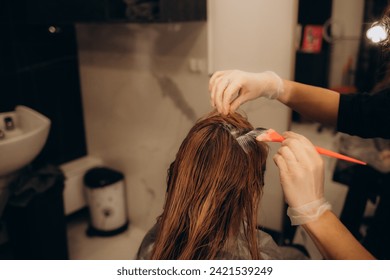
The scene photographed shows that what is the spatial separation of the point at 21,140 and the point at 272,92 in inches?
49.5

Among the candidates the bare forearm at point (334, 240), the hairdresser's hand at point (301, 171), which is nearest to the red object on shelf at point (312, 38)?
the hairdresser's hand at point (301, 171)

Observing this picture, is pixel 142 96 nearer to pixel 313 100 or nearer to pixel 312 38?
pixel 312 38

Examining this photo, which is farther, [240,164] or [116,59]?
[116,59]

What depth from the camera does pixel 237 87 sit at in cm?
120

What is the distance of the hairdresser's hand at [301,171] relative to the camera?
37.4 inches

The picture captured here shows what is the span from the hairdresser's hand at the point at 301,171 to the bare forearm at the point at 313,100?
40 centimetres

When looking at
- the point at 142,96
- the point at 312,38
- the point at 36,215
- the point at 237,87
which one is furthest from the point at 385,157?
the point at 36,215

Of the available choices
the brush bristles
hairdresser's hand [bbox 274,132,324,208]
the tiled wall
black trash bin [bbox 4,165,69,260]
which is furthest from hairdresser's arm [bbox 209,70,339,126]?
black trash bin [bbox 4,165,69,260]

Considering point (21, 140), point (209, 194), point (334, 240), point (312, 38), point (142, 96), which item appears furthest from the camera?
point (142, 96)

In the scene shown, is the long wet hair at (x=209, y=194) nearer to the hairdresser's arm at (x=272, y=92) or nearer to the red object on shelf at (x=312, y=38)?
the hairdresser's arm at (x=272, y=92)
